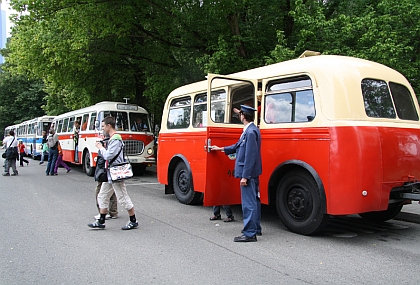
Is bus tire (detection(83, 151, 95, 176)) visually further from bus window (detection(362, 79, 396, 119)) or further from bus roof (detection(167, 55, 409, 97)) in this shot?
bus window (detection(362, 79, 396, 119))

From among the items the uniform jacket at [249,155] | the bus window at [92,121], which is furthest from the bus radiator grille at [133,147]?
the uniform jacket at [249,155]

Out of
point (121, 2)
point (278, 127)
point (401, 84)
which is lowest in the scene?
point (278, 127)

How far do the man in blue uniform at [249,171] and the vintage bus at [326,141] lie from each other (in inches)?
29.2

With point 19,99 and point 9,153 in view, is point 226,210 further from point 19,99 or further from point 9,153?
point 19,99

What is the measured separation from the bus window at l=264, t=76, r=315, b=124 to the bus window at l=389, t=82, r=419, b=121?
147 centimetres

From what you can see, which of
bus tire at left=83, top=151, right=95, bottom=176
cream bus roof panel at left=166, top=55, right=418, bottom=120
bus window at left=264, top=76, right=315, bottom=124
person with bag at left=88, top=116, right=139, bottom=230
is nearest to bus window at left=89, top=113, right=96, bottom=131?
bus tire at left=83, top=151, right=95, bottom=176

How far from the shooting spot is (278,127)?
21.5 feet

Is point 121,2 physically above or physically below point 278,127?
above

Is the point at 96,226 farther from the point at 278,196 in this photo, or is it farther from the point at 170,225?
the point at 278,196

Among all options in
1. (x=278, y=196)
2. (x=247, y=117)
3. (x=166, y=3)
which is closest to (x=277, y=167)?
(x=278, y=196)

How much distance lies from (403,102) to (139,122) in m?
10.4

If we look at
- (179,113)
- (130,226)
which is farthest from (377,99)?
(179,113)

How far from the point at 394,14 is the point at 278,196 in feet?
29.9

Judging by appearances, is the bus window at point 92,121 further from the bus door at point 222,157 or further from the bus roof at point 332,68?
the bus roof at point 332,68
